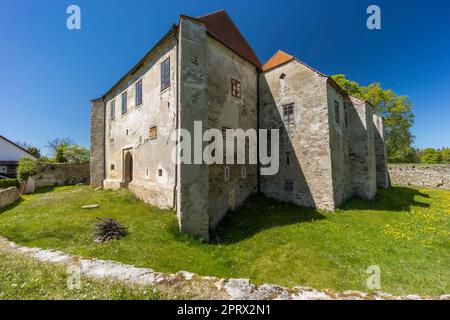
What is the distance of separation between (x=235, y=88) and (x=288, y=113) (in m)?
4.07

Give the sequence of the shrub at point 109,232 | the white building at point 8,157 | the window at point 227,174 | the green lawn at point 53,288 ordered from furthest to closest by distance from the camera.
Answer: the white building at point 8,157 < the window at point 227,174 < the shrub at point 109,232 < the green lawn at point 53,288

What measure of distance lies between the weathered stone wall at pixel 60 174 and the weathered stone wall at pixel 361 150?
28.0m

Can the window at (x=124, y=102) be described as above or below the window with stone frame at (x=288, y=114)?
above

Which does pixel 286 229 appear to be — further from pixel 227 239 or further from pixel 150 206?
pixel 150 206

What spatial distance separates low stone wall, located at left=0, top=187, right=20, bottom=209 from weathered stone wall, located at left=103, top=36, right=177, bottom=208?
18.6ft

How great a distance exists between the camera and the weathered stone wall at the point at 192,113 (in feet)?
26.6

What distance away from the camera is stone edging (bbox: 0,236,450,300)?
10.7 ft

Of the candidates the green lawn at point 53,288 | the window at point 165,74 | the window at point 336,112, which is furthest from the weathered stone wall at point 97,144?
the window at point 336,112

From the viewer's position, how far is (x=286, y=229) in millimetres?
9062

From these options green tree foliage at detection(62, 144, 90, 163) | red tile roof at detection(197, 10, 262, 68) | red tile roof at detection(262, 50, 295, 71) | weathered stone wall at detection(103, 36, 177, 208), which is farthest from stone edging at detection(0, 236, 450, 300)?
green tree foliage at detection(62, 144, 90, 163)

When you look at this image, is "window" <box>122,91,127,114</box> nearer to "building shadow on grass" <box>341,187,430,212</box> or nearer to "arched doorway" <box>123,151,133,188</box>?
"arched doorway" <box>123,151,133,188</box>

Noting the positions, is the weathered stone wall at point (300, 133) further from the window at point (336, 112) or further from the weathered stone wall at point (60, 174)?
the weathered stone wall at point (60, 174)
